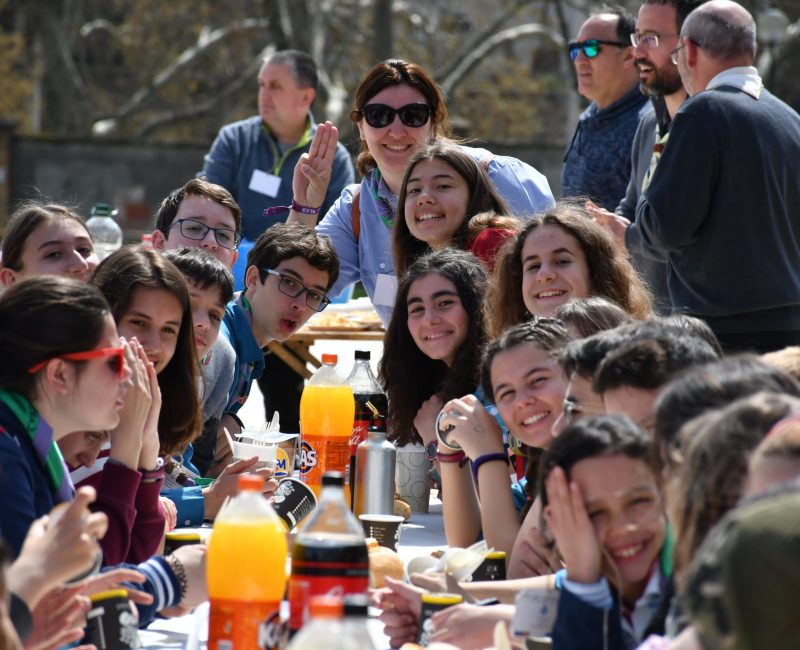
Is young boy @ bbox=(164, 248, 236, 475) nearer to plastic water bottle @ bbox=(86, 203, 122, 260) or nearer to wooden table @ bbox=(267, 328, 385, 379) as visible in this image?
wooden table @ bbox=(267, 328, 385, 379)

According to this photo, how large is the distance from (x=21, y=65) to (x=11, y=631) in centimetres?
3117

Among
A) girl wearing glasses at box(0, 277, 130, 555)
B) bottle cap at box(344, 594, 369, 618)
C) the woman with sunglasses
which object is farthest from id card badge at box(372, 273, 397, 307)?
bottle cap at box(344, 594, 369, 618)

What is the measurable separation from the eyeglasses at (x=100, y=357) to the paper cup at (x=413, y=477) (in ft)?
5.14

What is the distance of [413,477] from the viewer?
13.0 ft

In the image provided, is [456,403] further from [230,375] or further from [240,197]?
[240,197]

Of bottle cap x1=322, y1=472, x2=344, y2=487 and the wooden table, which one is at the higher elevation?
bottle cap x1=322, y1=472, x2=344, y2=487

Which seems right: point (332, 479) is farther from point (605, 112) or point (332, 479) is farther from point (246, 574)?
point (605, 112)

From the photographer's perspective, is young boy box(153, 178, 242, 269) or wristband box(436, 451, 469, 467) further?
young boy box(153, 178, 242, 269)

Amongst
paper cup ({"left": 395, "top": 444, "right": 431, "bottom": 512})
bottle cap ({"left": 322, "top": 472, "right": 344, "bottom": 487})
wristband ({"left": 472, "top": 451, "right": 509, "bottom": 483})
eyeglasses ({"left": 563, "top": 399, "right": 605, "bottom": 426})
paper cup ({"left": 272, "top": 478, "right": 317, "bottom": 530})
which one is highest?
eyeglasses ({"left": 563, "top": 399, "right": 605, "bottom": 426})

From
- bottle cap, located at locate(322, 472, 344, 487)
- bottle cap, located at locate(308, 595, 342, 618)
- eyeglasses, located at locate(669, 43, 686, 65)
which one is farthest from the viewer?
eyeglasses, located at locate(669, 43, 686, 65)

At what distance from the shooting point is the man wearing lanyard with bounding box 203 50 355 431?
7273 mm

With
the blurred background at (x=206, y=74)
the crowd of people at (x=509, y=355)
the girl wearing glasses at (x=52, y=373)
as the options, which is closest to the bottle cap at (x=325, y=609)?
the crowd of people at (x=509, y=355)

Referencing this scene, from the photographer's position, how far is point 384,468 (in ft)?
11.1

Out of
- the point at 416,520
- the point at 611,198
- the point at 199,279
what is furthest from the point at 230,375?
the point at 611,198
